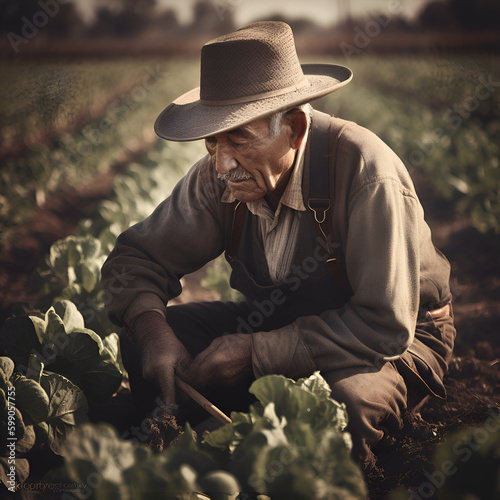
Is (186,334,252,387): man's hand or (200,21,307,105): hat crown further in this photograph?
(186,334,252,387): man's hand

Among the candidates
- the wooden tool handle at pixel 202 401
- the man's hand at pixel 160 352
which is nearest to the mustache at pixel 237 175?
the man's hand at pixel 160 352

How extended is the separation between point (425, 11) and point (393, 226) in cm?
1702

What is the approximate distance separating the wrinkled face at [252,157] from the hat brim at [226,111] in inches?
2.7

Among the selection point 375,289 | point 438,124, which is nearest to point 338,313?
point 375,289

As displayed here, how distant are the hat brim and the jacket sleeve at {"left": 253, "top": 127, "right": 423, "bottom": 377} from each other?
30cm

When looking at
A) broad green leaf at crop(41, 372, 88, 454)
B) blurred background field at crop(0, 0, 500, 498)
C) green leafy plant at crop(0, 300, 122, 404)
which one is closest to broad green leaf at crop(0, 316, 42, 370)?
green leafy plant at crop(0, 300, 122, 404)

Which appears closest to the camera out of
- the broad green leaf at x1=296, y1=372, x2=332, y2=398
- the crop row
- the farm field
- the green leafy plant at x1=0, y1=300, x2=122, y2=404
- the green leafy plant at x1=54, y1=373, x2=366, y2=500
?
the green leafy plant at x1=54, y1=373, x2=366, y2=500

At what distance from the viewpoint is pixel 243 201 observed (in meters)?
2.30

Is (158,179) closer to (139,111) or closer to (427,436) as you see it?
(427,436)

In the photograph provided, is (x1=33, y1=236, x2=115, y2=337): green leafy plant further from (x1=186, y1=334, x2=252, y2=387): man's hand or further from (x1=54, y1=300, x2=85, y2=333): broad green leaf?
(x1=186, y1=334, x2=252, y2=387): man's hand

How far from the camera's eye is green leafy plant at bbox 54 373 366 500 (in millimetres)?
1418

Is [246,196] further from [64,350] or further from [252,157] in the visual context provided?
[64,350]

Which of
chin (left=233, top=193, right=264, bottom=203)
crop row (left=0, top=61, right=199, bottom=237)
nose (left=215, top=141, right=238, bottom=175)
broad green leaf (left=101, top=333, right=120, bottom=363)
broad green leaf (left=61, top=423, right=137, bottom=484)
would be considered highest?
nose (left=215, top=141, right=238, bottom=175)

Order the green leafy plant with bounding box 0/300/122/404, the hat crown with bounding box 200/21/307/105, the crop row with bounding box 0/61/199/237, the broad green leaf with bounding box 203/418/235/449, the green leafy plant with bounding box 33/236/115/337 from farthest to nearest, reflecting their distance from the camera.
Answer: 1. the crop row with bounding box 0/61/199/237
2. the green leafy plant with bounding box 33/236/115/337
3. the green leafy plant with bounding box 0/300/122/404
4. the hat crown with bounding box 200/21/307/105
5. the broad green leaf with bounding box 203/418/235/449
